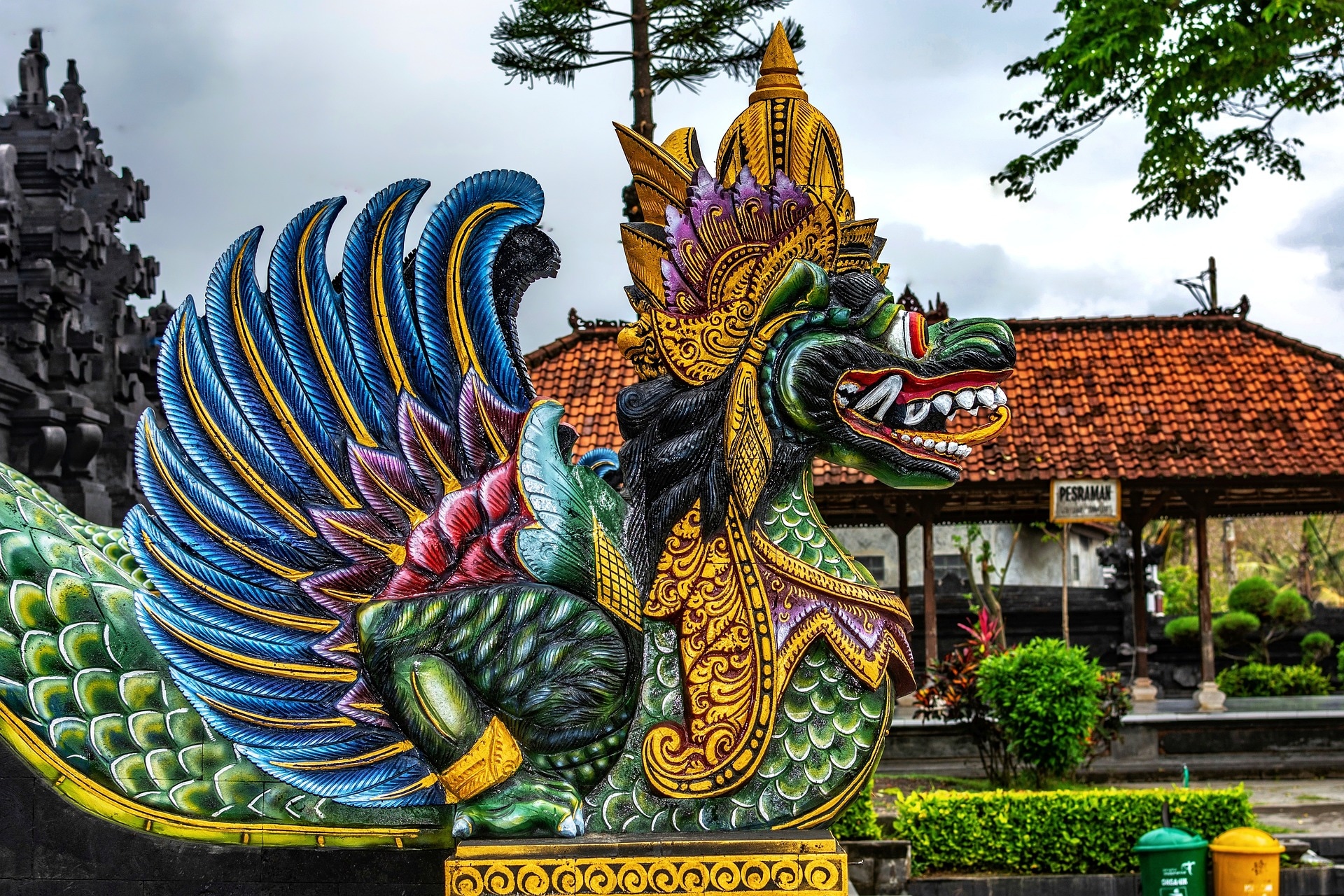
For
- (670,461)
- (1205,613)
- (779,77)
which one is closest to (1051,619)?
(1205,613)

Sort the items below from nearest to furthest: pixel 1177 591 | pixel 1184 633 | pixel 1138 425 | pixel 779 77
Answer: pixel 779 77 < pixel 1138 425 < pixel 1184 633 < pixel 1177 591

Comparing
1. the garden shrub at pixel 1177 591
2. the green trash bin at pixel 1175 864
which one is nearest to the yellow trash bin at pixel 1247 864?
the green trash bin at pixel 1175 864

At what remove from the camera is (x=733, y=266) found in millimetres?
3574

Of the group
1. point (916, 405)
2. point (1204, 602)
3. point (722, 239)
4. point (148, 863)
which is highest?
point (722, 239)

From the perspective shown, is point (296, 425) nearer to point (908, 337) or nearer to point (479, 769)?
point (479, 769)

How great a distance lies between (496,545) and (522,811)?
71 centimetres

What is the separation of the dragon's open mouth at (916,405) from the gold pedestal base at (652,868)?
1118 millimetres

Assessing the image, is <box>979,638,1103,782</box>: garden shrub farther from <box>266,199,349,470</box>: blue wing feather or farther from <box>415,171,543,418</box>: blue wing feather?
<box>266,199,349,470</box>: blue wing feather

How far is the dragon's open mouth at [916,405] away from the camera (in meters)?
3.55

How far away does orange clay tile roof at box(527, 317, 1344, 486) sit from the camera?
38.9 feet

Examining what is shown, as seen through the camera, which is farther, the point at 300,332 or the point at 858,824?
the point at 858,824

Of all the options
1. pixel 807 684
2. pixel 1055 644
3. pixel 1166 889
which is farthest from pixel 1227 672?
pixel 807 684

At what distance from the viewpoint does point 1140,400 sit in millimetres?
12641

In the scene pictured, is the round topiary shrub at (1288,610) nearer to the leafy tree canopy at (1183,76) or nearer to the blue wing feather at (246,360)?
the leafy tree canopy at (1183,76)
